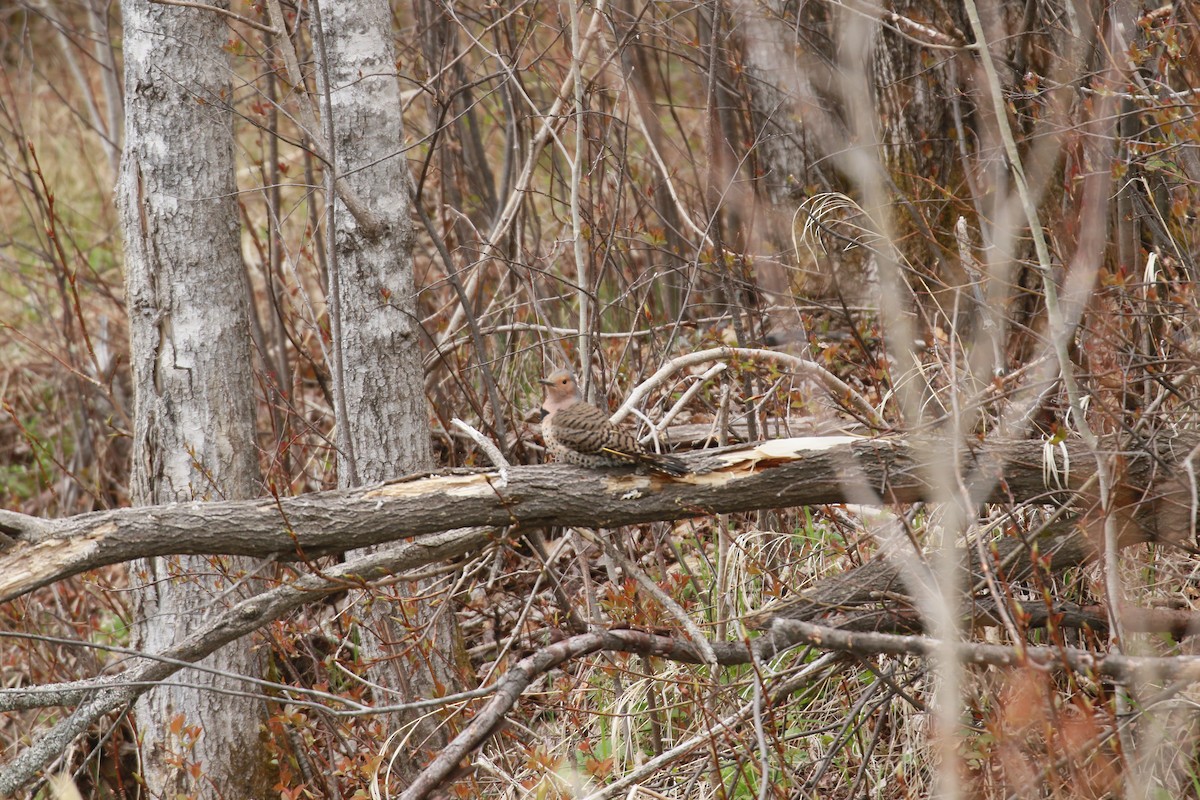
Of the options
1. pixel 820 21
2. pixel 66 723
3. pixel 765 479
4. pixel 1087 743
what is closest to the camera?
pixel 1087 743

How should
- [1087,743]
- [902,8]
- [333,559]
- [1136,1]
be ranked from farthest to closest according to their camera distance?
1. [902,8]
2. [333,559]
3. [1136,1]
4. [1087,743]

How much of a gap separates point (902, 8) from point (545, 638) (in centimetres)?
434

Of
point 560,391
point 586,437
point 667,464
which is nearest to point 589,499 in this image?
point 667,464

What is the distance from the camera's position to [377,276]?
516cm

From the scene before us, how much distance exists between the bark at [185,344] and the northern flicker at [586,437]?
5.21ft

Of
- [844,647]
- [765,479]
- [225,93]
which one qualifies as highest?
[225,93]

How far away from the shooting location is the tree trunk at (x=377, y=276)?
16.7ft

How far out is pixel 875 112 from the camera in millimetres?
6824

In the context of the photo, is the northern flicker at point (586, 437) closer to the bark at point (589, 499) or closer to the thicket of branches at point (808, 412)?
the bark at point (589, 499)

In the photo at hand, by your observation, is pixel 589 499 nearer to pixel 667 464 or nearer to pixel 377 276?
pixel 667 464

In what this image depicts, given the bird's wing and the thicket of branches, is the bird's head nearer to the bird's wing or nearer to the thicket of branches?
the thicket of branches

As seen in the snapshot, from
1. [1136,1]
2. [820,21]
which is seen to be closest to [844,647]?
[1136,1]

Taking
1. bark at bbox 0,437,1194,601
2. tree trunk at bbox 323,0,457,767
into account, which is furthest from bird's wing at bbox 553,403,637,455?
tree trunk at bbox 323,0,457,767

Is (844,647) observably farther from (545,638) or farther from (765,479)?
(545,638)
